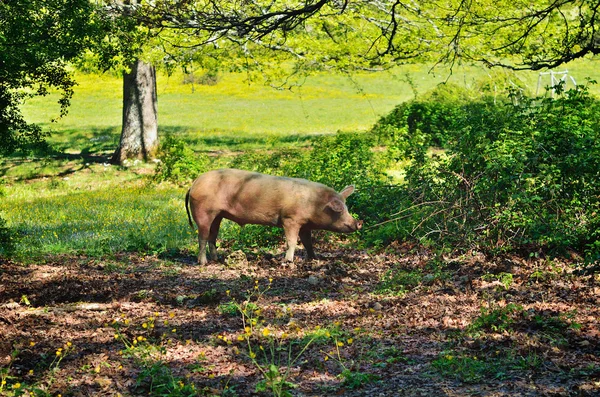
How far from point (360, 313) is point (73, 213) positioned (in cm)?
843

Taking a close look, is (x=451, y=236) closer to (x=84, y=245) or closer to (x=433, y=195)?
(x=433, y=195)

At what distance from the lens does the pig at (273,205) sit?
10.1m

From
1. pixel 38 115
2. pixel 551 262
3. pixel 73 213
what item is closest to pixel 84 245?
pixel 73 213

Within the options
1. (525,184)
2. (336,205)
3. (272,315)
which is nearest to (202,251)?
(336,205)

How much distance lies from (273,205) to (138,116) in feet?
40.8

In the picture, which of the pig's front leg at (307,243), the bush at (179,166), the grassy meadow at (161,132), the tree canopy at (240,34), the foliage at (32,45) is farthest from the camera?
the bush at (179,166)

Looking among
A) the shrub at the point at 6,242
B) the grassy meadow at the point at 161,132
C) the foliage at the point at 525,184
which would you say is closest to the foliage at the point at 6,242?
the shrub at the point at 6,242

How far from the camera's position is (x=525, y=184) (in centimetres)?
955

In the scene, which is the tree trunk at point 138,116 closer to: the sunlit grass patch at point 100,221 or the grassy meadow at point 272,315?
the sunlit grass patch at point 100,221

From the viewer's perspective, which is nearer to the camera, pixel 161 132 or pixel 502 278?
pixel 502 278

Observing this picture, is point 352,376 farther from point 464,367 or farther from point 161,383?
point 161,383

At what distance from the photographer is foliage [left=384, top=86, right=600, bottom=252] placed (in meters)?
9.16

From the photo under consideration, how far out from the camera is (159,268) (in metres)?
10.2

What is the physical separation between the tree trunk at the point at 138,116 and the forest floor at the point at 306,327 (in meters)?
11.6
